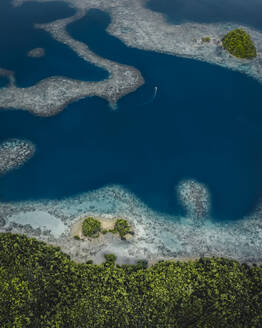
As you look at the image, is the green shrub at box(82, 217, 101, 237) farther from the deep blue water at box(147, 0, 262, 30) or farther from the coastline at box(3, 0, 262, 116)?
the deep blue water at box(147, 0, 262, 30)

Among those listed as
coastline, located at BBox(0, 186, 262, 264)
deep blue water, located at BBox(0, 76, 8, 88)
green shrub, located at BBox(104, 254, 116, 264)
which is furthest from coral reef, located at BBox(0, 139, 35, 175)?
green shrub, located at BBox(104, 254, 116, 264)

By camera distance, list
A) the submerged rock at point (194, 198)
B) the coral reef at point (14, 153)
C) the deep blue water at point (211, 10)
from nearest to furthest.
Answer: the submerged rock at point (194, 198), the coral reef at point (14, 153), the deep blue water at point (211, 10)

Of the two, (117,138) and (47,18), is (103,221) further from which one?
(47,18)

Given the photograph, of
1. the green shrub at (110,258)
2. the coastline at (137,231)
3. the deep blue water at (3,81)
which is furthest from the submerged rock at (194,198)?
the deep blue water at (3,81)

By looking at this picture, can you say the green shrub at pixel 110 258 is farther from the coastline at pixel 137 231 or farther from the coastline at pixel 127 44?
the coastline at pixel 127 44

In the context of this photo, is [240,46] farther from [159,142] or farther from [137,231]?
[137,231]

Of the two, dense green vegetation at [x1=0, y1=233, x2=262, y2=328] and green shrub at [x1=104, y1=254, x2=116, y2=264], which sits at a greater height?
dense green vegetation at [x1=0, y1=233, x2=262, y2=328]
